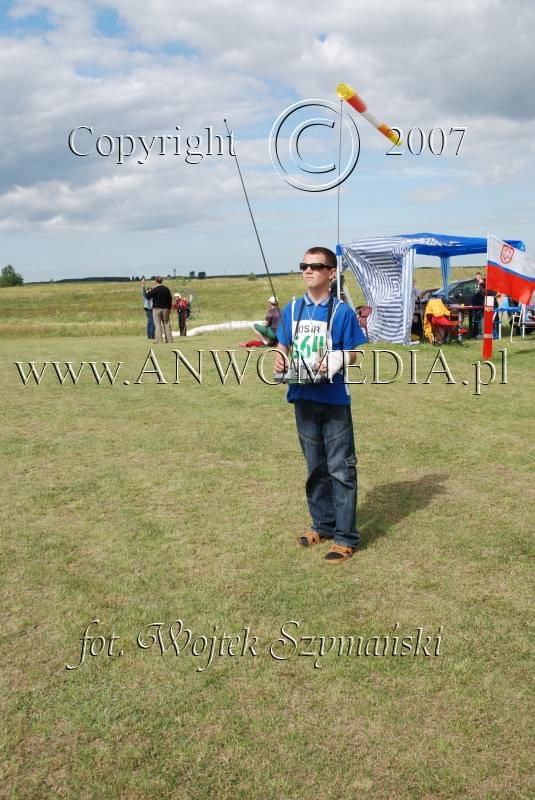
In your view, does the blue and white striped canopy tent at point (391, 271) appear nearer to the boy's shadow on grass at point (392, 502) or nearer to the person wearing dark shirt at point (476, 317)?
the person wearing dark shirt at point (476, 317)

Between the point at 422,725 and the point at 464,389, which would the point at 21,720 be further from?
the point at 464,389

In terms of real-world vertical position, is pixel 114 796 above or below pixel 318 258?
below

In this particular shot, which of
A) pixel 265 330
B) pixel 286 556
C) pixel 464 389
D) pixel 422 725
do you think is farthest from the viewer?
pixel 265 330

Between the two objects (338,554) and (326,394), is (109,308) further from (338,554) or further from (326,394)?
(338,554)

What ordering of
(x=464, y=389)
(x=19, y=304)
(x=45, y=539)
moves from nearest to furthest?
(x=45, y=539) < (x=464, y=389) < (x=19, y=304)

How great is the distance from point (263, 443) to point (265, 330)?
12.7 m

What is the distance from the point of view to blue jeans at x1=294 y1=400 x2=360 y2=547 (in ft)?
17.1

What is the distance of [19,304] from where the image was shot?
312 ft

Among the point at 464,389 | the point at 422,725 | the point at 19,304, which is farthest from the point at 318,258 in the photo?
the point at 19,304

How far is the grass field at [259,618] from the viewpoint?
3.10 metres

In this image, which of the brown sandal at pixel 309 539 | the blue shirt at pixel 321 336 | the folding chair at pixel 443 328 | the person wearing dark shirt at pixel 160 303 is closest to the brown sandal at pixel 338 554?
the brown sandal at pixel 309 539

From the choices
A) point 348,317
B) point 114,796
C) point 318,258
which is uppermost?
point 318,258

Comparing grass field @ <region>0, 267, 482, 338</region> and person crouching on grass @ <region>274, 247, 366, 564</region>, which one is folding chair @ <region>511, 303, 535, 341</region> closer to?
person crouching on grass @ <region>274, 247, 366, 564</region>

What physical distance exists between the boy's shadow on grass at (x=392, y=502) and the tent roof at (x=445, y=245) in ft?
48.7
